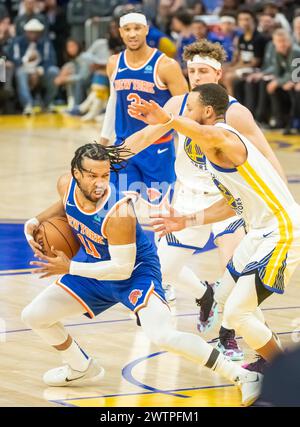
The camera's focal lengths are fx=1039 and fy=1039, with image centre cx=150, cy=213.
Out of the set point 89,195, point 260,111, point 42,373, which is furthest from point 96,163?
point 260,111

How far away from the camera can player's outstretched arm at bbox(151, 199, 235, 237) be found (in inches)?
245

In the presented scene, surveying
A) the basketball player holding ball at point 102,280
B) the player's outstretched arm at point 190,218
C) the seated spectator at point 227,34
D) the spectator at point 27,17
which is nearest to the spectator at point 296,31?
the seated spectator at point 227,34

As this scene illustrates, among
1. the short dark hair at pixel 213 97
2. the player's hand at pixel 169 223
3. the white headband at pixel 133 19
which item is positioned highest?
the short dark hair at pixel 213 97

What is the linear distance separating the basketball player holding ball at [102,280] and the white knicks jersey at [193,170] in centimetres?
130

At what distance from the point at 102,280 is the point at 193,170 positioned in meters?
1.79

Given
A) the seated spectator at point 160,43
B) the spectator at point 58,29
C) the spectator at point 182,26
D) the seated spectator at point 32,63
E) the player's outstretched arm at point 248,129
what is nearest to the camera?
the player's outstretched arm at point 248,129

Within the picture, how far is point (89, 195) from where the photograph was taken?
583 cm

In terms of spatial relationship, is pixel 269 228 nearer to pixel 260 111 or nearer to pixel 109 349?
pixel 109 349

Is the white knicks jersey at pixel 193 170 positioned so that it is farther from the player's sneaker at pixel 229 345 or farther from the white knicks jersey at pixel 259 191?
the white knicks jersey at pixel 259 191

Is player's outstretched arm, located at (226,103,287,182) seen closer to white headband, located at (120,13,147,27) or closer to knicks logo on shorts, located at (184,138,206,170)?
knicks logo on shorts, located at (184,138,206,170)

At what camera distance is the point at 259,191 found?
5.87 m

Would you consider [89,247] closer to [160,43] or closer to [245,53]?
[160,43]

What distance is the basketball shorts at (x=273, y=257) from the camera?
574 centimetres

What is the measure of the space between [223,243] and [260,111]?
10137mm
